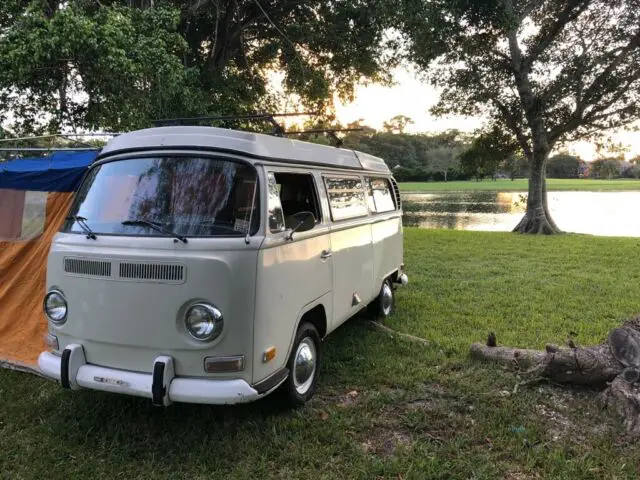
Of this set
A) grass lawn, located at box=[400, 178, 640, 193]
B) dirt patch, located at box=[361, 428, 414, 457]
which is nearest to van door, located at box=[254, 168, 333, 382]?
dirt patch, located at box=[361, 428, 414, 457]

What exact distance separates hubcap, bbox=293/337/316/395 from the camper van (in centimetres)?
2

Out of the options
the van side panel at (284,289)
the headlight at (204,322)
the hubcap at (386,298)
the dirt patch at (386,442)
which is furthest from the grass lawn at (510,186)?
the headlight at (204,322)

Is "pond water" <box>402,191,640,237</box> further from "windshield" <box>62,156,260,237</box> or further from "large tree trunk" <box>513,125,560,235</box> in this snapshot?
"windshield" <box>62,156,260,237</box>

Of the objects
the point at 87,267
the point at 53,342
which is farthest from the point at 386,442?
the point at 53,342

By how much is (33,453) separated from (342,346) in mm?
3403

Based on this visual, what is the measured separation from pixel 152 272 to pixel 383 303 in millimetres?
4331

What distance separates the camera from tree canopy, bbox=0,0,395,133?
8.40m

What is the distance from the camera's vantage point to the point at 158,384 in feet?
11.5

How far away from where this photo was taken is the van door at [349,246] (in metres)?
5.25

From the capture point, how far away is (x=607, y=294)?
880 cm

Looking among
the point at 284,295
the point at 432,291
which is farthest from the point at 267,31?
the point at 284,295

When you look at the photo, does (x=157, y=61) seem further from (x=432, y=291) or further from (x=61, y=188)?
(x=432, y=291)

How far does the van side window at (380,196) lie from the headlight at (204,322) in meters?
3.50

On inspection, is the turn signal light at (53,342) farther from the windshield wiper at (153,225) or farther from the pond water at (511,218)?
the pond water at (511,218)
